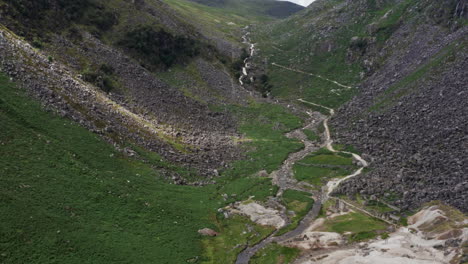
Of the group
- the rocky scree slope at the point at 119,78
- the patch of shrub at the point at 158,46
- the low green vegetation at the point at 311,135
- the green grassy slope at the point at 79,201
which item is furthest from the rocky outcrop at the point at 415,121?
the patch of shrub at the point at 158,46

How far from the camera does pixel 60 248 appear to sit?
1815 inches

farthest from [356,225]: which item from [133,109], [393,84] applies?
[393,84]

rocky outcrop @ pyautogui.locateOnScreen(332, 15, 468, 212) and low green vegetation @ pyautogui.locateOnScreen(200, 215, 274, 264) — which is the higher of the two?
rocky outcrop @ pyautogui.locateOnScreen(332, 15, 468, 212)

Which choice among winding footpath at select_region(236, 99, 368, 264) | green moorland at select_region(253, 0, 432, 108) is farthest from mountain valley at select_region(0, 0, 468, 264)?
green moorland at select_region(253, 0, 432, 108)

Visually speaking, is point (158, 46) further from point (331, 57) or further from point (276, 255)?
point (276, 255)

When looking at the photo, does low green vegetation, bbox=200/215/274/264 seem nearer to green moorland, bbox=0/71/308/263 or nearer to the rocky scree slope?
green moorland, bbox=0/71/308/263

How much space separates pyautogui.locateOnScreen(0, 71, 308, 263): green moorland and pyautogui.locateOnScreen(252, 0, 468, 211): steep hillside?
29660 millimetres

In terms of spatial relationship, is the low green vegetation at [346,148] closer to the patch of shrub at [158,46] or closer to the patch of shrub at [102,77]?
the patch of shrub at [102,77]

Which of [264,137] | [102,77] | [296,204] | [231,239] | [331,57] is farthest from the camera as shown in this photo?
[331,57]

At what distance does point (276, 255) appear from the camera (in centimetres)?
5600

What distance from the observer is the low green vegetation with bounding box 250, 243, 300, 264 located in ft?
180

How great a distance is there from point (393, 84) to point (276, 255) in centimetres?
7955

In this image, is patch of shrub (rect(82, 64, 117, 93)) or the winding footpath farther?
patch of shrub (rect(82, 64, 117, 93))

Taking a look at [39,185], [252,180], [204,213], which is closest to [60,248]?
[39,185]
